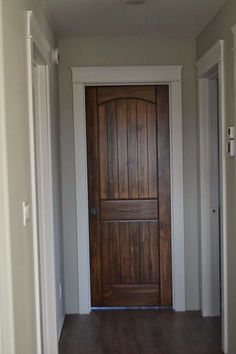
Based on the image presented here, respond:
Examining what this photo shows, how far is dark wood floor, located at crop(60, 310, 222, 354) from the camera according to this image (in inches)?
134

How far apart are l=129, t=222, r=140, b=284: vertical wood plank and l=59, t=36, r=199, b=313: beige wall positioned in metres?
0.45

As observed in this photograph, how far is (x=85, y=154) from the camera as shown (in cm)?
410

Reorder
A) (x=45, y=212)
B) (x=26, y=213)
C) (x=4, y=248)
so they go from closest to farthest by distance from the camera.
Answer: (x=4, y=248)
(x=26, y=213)
(x=45, y=212)

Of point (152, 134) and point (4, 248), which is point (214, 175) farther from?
point (4, 248)

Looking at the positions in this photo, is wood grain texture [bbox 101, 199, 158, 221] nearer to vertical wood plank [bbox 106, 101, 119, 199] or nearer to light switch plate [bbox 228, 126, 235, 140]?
vertical wood plank [bbox 106, 101, 119, 199]

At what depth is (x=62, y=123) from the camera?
4086 millimetres

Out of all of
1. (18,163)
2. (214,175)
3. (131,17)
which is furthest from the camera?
(214,175)

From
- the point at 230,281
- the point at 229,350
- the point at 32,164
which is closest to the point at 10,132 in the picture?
the point at 32,164

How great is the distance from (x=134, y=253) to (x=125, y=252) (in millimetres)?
83

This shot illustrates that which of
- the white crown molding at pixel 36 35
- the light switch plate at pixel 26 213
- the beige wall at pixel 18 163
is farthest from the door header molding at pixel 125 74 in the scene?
the light switch plate at pixel 26 213

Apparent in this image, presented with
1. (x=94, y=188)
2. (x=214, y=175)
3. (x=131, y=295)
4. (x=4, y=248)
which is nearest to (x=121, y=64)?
(x=94, y=188)

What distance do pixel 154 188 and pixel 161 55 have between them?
118 cm

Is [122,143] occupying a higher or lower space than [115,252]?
higher

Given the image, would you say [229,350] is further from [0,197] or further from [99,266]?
[0,197]
